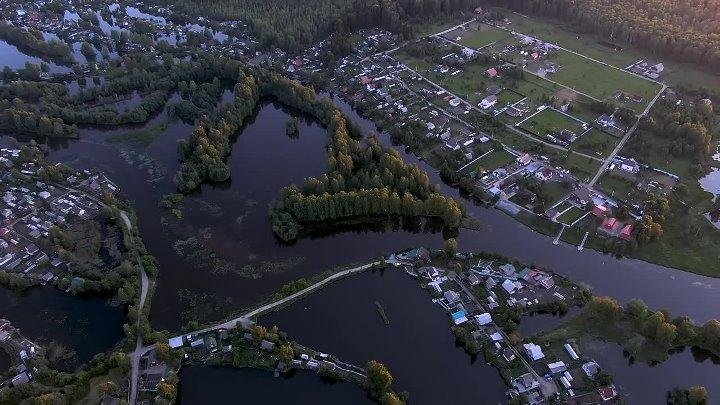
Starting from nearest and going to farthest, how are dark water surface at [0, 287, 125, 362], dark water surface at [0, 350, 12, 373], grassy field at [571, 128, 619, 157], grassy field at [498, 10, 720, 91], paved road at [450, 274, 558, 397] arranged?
paved road at [450, 274, 558, 397] < dark water surface at [0, 350, 12, 373] < dark water surface at [0, 287, 125, 362] < grassy field at [571, 128, 619, 157] < grassy field at [498, 10, 720, 91]

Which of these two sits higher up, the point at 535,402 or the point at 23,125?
the point at 23,125

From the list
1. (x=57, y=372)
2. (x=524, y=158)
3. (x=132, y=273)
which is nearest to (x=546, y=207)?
(x=524, y=158)

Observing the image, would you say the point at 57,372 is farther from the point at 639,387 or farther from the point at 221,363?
the point at 639,387

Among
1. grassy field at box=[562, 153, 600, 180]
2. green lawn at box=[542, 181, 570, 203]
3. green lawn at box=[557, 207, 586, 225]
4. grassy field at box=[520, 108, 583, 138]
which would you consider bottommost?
green lawn at box=[557, 207, 586, 225]

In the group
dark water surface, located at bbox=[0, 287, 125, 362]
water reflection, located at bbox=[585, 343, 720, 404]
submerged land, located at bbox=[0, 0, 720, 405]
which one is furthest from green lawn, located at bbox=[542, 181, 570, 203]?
dark water surface, located at bbox=[0, 287, 125, 362]

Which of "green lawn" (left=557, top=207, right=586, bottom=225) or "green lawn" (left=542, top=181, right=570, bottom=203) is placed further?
"green lawn" (left=542, top=181, right=570, bottom=203)

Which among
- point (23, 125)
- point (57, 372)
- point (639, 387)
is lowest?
point (639, 387)

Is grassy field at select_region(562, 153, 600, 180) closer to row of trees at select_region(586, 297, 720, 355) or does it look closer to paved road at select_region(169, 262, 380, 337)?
row of trees at select_region(586, 297, 720, 355)

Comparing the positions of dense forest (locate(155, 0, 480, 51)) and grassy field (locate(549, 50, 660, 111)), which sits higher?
dense forest (locate(155, 0, 480, 51))
